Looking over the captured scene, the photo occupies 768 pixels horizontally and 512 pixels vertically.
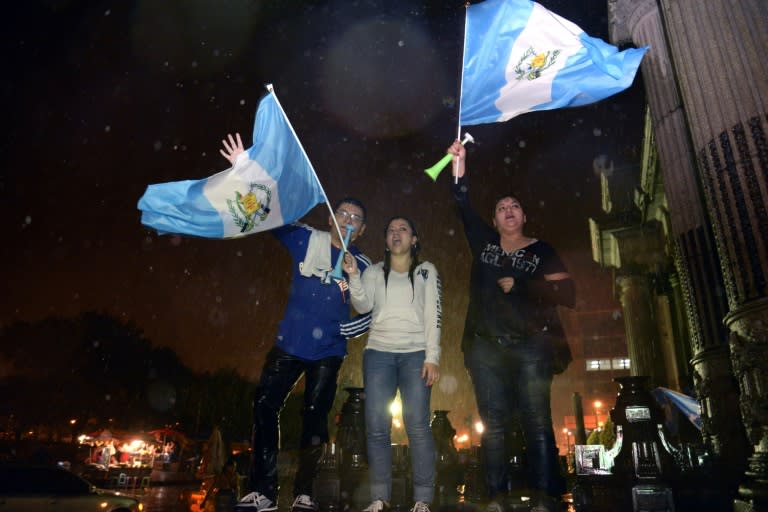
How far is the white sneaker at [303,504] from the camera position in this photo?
14.3 feet

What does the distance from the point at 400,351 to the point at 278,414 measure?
126 cm

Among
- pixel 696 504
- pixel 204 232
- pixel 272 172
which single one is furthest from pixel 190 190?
pixel 696 504

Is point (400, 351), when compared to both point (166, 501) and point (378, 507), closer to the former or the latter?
point (378, 507)

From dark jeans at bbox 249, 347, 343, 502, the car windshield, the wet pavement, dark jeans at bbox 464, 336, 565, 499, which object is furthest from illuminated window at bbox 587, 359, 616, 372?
dark jeans at bbox 249, 347, 343, 502

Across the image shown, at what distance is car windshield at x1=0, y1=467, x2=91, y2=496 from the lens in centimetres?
924

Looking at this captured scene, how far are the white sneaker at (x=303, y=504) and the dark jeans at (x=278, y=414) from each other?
7cm

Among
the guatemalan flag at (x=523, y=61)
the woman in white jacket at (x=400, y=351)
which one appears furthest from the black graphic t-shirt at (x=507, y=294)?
the guatemalan flag at (x=523, y=61)

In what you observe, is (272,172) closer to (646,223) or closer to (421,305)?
(421,305)

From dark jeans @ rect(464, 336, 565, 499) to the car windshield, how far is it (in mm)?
8568

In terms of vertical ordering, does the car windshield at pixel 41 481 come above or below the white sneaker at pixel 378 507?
below

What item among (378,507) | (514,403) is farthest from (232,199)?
(514,403)

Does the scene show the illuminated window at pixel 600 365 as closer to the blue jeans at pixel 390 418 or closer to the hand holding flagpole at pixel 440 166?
the hand holding flagpole at pixel 440 166

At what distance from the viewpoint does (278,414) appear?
4797 mm

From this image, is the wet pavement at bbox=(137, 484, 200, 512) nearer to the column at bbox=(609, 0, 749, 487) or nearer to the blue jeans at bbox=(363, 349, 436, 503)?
the blue jeans at bbox=(363, 349, 436, 503)
